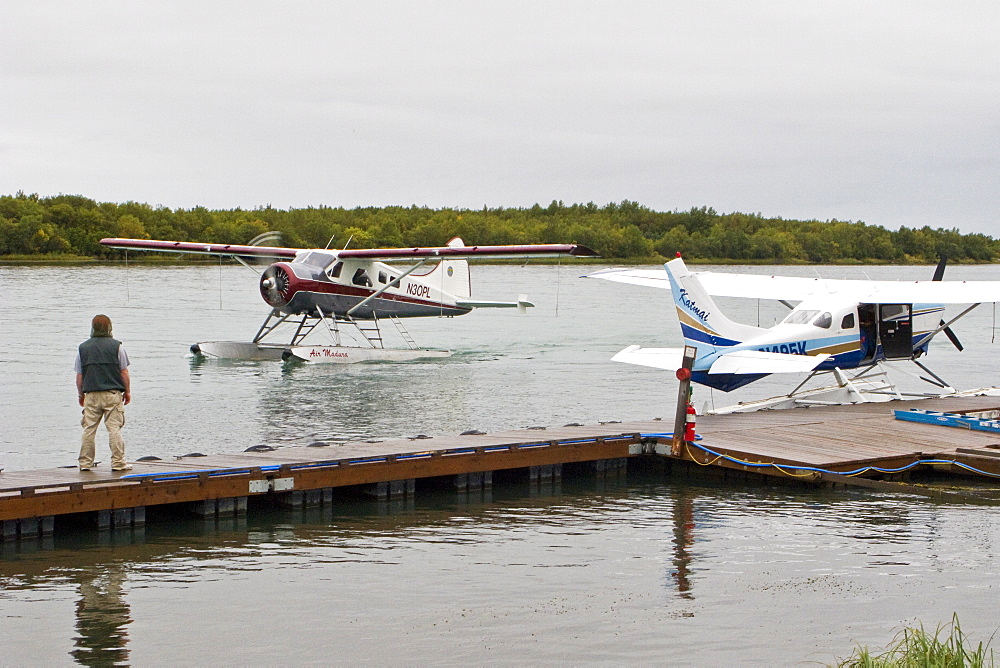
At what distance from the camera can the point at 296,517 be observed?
10.8m

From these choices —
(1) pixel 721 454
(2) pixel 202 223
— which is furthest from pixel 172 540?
(2) pixel 202 223

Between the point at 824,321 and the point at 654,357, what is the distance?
2.59 metres

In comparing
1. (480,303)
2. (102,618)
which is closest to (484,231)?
(480,303)

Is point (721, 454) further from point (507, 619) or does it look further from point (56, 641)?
point (56, 641)

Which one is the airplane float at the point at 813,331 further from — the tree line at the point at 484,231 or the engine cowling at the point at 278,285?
the tree line at the point at 484,231

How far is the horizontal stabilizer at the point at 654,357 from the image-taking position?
15117 mm

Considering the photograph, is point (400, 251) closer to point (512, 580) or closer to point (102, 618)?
point (512, 580)

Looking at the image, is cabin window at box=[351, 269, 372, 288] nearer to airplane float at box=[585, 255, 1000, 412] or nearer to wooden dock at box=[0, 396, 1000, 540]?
airplane float at box=[585, 255, 1000, 412]

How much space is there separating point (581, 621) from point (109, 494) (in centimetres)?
418

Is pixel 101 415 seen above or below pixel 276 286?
below

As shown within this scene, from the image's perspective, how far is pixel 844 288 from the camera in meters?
17.8

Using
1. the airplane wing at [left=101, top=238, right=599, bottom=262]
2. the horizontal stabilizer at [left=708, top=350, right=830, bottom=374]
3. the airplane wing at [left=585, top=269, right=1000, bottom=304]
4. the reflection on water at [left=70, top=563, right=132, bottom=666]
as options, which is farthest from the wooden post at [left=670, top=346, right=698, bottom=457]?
the airplane wing at [left=101, top=238, right=599, bottom=262]

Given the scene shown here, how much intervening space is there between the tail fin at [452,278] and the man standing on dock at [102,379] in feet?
67.1

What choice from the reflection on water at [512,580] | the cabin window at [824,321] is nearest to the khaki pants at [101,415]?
the reflection on water at [512,580]
